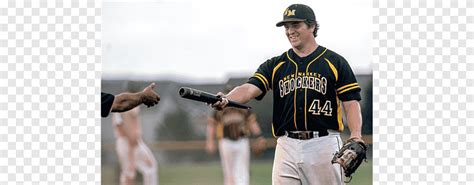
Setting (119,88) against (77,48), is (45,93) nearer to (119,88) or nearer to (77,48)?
(77,48)

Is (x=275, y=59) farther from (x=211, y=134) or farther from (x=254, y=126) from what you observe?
(x=211, y=134)

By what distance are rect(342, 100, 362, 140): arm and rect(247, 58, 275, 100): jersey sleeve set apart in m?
0.42

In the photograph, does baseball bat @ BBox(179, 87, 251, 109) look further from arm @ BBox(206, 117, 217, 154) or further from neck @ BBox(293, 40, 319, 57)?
arm @ BBox(206, 117, 217, 154)

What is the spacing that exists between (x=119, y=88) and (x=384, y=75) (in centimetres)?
206

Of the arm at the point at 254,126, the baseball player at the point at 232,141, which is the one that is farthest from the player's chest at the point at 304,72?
the baseball player at the point at 232,141

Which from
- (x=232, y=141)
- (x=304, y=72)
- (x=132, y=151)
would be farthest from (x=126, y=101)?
(x=232, y=141)

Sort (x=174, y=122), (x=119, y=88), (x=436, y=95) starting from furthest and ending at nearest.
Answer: (x=174, y=122)
(x=119, y=88)
(x=436, y=95)

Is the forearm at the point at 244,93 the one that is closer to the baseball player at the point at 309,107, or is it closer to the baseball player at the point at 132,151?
the baseball player at the point at 309,107

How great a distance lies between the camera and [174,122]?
6.71 meters

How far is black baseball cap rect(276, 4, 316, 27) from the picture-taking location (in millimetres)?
4145

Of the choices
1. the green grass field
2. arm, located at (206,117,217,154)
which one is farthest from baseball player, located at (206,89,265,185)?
the green grass field

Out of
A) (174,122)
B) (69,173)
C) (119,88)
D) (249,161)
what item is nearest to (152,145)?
(174,122)

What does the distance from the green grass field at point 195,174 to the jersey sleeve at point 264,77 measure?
48.4 inches

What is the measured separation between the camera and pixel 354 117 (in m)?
4.12
